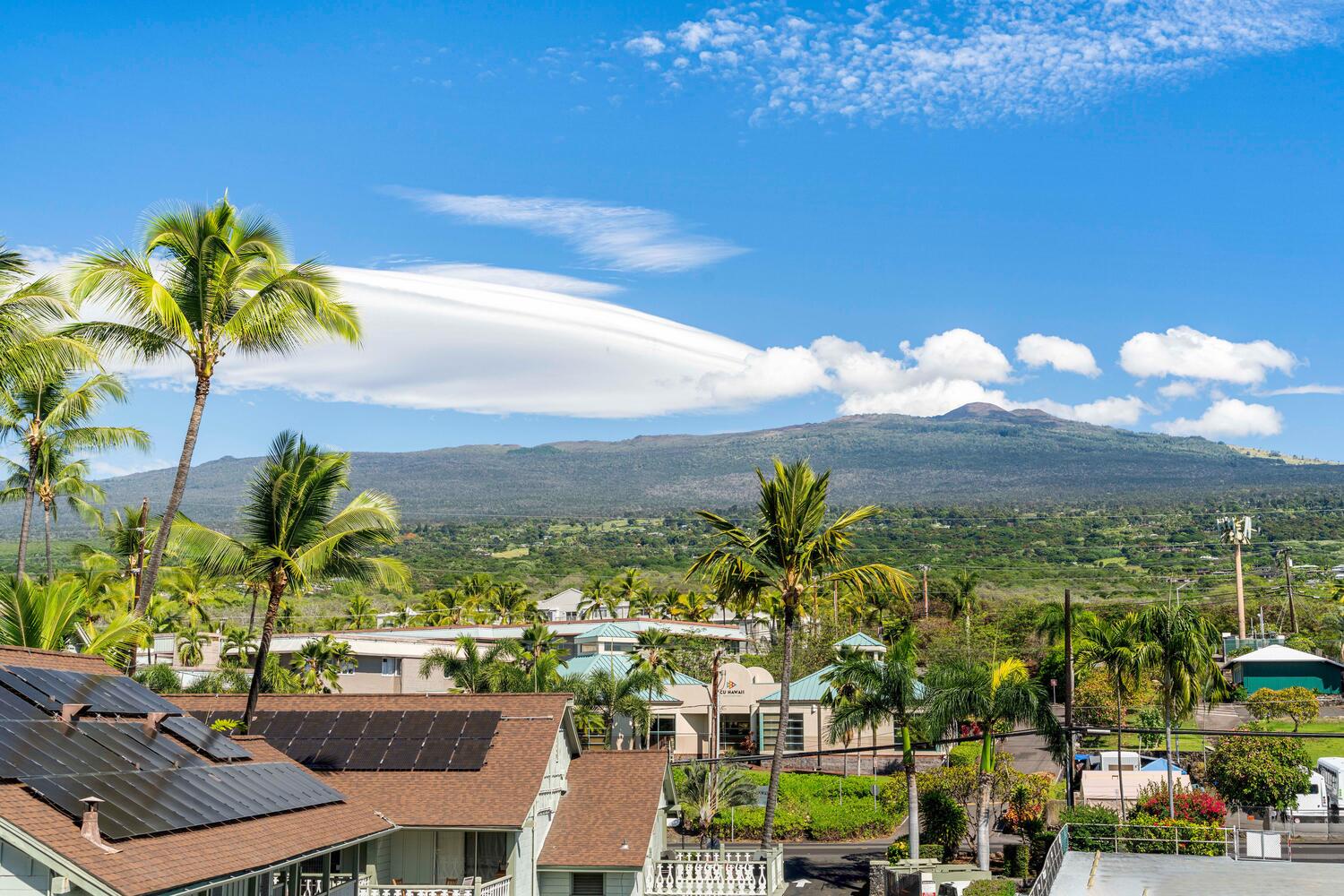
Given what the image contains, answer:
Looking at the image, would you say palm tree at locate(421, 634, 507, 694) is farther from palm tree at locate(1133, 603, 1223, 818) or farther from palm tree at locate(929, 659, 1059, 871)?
palm tree at locate(1133, 603, 1223, 818)

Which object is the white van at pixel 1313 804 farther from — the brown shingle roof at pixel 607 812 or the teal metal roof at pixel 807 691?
the brown shingle roof at pixel 607 812

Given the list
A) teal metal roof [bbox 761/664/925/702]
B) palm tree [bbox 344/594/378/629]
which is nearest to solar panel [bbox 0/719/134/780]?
teal metal roof [bbox 761/664/925/702]

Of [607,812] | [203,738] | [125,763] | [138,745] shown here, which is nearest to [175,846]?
[125,763]

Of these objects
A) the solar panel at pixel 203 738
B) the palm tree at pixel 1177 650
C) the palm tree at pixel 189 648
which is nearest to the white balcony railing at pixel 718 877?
the solar panel at pixel 203 738

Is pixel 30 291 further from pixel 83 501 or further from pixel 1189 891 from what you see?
pixel 1189 891

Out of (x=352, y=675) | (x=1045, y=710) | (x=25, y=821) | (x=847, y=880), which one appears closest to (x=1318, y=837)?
(x=1045, y=710)

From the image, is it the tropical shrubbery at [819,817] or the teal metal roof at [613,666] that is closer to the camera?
the tropical shrubbery at [819,817]

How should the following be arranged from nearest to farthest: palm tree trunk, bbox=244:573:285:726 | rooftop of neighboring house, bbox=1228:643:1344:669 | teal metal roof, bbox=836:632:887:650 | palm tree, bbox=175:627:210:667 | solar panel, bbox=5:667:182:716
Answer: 1. solar panel, bbox=5:667:182:716
2. palm tree trunk, bbox=244:573:285:726
3. palm tree, bbox=175:627:210:667
4. teal metal roof, bbox=836:632:887:650
5. rooftop of neighboring house, bbox=1228:643:1344:669
